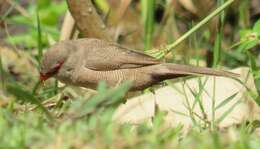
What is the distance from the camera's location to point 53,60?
234 inches

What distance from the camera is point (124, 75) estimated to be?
599cm

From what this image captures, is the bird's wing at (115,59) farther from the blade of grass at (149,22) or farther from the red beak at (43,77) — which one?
the blade of grass at (149,22)

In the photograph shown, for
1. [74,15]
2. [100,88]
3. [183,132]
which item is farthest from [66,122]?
[74,15]

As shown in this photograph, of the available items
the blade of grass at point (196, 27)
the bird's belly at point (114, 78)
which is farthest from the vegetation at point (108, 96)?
the bird's belly at point (114, 78)

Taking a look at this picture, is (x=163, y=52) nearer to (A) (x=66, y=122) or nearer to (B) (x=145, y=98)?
(B) (x=145, y=98)

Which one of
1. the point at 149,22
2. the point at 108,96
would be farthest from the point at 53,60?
the point at 108,96

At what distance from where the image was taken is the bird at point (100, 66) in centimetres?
591

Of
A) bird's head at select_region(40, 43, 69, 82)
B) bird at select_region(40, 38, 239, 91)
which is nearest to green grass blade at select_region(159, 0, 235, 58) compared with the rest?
bird at select_region(40, 38, 239, 91)

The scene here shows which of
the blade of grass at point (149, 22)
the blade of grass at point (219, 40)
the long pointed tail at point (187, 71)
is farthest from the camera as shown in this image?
the blade of grass at point (149, 22)

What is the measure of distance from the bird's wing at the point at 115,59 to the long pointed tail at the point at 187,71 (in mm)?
120

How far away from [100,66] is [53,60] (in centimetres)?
36

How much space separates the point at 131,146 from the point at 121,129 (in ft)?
0.93

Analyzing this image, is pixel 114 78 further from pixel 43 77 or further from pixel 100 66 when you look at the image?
pixel 43 77

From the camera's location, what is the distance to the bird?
19.4 ft
